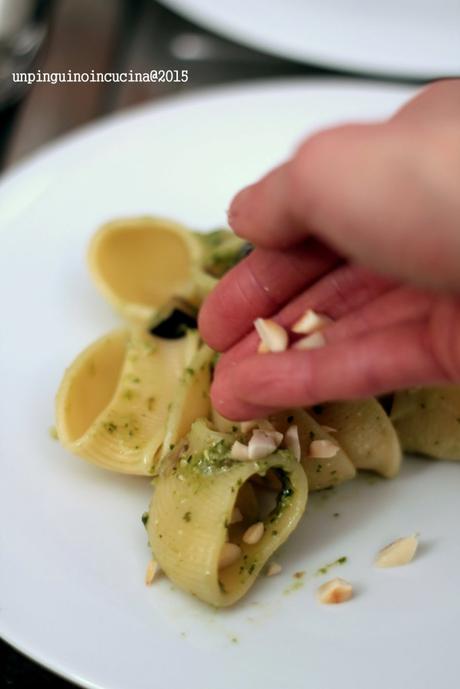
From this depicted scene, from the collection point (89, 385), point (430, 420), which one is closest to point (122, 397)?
point (89, 385)

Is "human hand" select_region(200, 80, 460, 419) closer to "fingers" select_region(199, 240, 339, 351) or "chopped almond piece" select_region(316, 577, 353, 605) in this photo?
"fingers" select_region(199, 240, 339, 351)

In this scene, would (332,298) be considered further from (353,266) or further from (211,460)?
(211,460)

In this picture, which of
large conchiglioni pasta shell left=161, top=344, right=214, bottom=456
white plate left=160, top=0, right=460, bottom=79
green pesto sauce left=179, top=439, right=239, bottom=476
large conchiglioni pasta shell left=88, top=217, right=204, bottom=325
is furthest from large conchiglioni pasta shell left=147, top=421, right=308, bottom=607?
white plate left=160, top=0, right=460, bottom=79

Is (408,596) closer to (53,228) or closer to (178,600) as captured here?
(178,600)

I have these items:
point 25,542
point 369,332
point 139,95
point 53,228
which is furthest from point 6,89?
point 369,332

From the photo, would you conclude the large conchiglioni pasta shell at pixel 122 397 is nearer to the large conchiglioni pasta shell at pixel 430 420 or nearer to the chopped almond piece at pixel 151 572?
the chopped almond piece at pixel 151 572

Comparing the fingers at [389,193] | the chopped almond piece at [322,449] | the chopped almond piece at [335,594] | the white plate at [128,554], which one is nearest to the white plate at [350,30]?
the white plate at [128,554]
